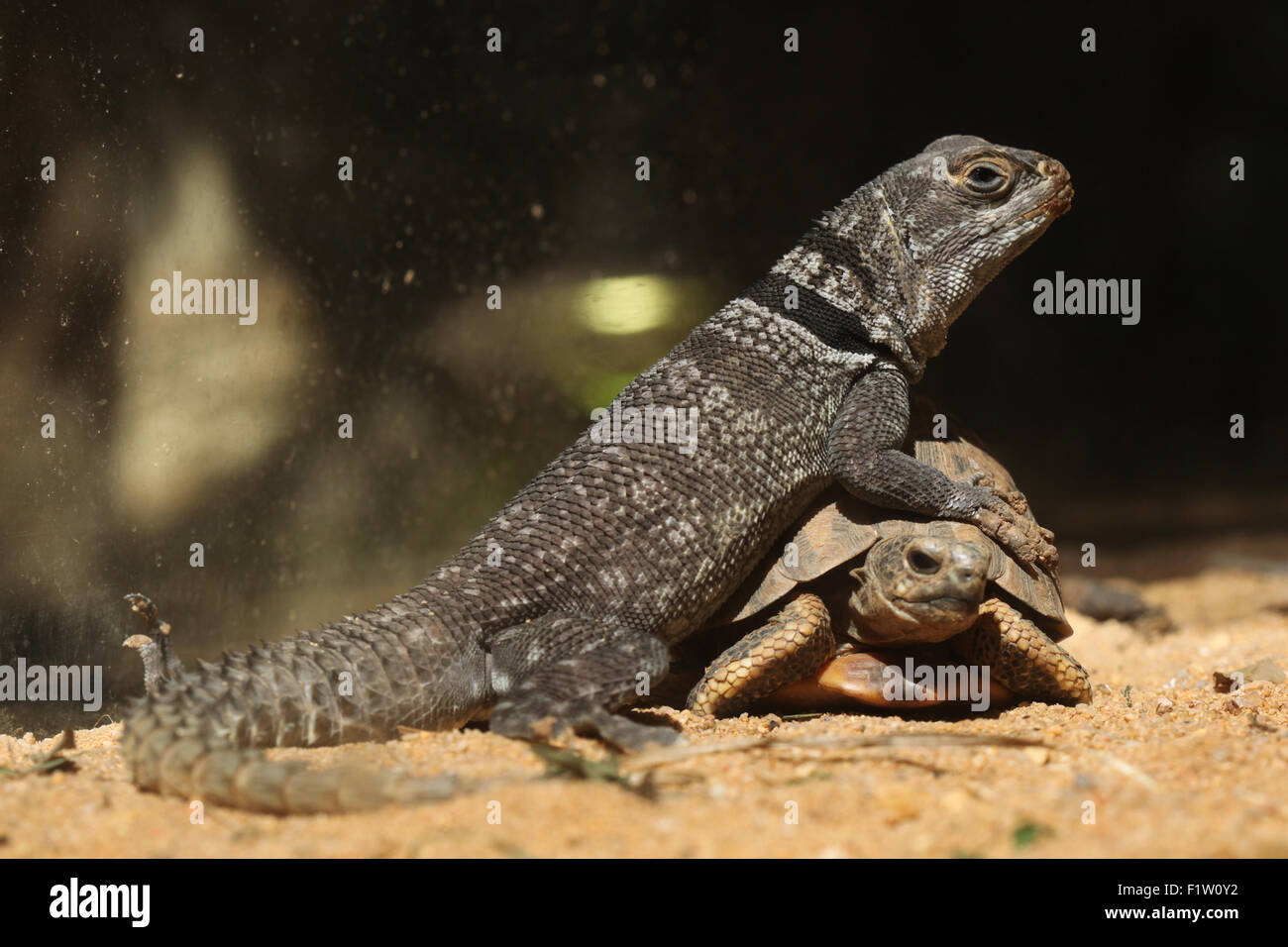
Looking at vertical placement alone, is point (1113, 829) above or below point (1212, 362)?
below

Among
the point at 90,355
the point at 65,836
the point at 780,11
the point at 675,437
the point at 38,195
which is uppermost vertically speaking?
the point at 780,11

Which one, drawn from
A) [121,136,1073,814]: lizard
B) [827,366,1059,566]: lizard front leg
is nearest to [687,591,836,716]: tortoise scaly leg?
[121,136,1073,814]: lizard

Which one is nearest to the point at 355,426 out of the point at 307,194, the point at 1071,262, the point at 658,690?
the point at 307,194

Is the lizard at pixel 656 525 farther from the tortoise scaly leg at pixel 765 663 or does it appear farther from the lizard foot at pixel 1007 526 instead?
the tortoise scaly leg at pixel 765 663

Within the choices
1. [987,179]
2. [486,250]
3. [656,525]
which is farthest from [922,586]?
[486,250]

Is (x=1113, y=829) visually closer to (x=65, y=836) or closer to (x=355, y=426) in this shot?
(x=65, y=836)

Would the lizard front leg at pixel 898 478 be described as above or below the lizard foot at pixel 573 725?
above

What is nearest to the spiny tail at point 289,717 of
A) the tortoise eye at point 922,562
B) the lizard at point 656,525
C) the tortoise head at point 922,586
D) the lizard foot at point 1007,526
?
the lizard at point 656,525
